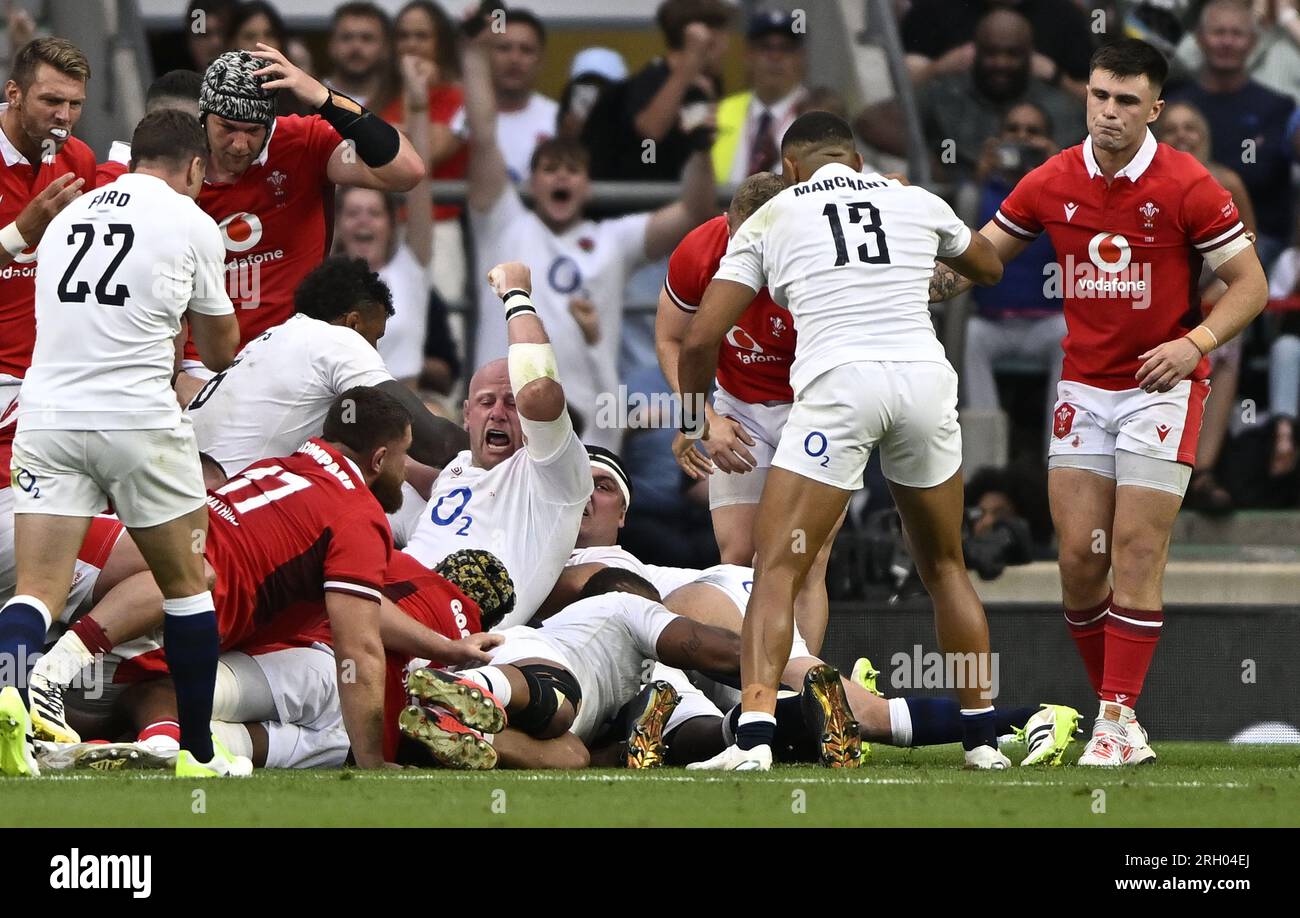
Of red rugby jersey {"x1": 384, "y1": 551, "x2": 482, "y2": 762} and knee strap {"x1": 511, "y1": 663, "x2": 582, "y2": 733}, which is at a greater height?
red rugby jersey {"x1": 384, "y1": 551, "x2": 482, "y2": 762}

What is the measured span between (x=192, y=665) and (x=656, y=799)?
5.28ft

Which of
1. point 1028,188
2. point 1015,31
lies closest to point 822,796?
point 1028,188

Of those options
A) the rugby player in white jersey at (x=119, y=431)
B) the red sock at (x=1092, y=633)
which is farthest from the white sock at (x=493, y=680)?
the red sock at (x=1092, y=633)

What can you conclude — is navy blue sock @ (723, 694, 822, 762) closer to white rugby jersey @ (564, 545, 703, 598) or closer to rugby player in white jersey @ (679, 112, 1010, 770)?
rugby player in white jersey @ (679, 112, 1010, 770)

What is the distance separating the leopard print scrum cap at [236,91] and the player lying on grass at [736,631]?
2.08 m

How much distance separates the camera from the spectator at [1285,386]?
1158 cm

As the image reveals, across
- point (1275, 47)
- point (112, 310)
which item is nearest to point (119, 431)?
point (112, 310)

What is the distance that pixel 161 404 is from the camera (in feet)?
20.7

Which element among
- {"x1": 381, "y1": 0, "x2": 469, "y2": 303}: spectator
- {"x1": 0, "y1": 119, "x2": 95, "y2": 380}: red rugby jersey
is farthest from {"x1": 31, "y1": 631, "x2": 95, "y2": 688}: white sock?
{"x1": 381, "y1": 0, "x2": 469, "y2": 303}: spectator

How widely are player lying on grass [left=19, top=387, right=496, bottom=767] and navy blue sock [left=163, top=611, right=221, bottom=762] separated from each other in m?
0.53

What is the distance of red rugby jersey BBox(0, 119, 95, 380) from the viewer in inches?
304

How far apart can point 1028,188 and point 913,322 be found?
1.28 m

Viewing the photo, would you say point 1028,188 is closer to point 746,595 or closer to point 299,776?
point 746,595

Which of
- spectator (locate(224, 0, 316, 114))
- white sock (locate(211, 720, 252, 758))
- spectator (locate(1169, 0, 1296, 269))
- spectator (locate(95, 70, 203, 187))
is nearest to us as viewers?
white sock (locate(211, 720, 252, 758))
